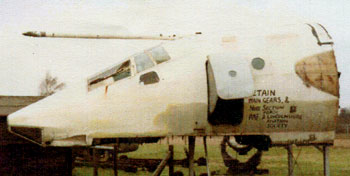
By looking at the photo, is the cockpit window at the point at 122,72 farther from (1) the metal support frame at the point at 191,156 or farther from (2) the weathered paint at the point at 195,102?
(1) the metal support frame at the point at 191,156

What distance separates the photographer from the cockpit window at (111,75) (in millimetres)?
8102

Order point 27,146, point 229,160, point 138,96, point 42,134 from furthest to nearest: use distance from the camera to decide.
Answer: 1. point 229,160
2. point 27,146
3. point 138,96
4. point 42,134

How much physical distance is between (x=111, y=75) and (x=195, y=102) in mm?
1848

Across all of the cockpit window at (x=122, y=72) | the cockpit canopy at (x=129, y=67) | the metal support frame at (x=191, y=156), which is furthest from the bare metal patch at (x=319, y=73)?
the cockpit window at (x=122, y=72)

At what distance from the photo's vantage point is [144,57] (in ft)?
27.8

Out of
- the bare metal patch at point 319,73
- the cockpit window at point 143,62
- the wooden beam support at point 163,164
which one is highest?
the cockpit window at point 143,62

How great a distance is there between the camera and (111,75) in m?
8.21

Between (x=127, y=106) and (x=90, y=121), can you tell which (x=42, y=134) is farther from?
(x=127, y=106)

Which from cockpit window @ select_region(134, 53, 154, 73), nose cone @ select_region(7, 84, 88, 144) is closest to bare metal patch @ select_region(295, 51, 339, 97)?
cockpit window @ select_region(134, 53, 154, 73)

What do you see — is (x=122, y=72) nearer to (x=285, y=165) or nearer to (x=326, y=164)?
(x=326, y=164)

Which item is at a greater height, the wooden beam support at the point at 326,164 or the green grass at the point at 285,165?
the wooden beam support at the point at 326,164

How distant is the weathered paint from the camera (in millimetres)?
7562

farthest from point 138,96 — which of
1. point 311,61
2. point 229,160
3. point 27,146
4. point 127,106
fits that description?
point 229,160

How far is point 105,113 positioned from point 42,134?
4.02 ft
